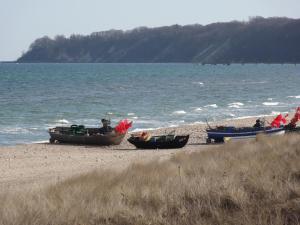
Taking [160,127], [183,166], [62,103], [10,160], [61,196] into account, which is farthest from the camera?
[62,103]

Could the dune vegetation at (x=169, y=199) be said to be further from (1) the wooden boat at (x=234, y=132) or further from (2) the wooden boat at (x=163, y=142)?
(1) the wooden boat at (x=234, y=132)

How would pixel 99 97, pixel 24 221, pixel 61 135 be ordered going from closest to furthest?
1. pixel 24 221
2. pixel 61 135
3. pixel 99 97

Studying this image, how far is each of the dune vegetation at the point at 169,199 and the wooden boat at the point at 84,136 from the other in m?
18.4

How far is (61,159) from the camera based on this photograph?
23969mm

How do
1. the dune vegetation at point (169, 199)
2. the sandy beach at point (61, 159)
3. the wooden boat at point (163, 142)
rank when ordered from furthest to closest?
the wooden boat at point (163, 142), the sandy beach at point (61, 159), the dune vegetation at point (169, 199)

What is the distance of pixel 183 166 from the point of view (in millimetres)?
12984

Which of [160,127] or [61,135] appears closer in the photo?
[61,135]

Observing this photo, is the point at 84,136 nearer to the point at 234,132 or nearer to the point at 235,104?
the point at 234,132

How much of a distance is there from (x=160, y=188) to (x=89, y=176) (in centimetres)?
211

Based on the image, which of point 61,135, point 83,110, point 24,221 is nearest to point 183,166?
point 24,221

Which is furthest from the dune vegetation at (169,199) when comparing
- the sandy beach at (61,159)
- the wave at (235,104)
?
the wave at (235,104)

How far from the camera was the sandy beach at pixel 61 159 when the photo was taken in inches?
715

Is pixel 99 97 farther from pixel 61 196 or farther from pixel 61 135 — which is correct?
pixel 61 196

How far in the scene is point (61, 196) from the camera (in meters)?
9.41
